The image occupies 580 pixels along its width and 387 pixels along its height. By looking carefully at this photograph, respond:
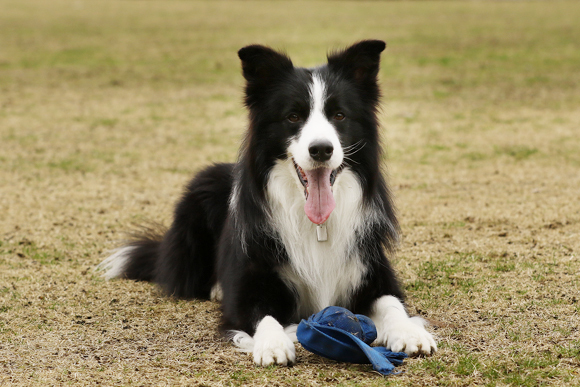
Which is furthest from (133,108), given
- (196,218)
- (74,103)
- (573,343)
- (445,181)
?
(573,343)

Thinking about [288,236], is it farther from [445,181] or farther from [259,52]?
[445,181]

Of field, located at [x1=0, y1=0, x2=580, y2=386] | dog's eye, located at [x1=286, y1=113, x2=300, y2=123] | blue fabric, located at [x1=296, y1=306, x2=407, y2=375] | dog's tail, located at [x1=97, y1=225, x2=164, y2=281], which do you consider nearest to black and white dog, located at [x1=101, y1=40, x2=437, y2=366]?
dog's eye, located at [x1=286, y1=113, x2=300, y2=123]

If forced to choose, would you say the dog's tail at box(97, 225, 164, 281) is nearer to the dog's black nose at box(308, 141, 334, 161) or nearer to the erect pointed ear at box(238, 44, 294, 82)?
the erect pointed ear at box(238, 44, 294, 82)

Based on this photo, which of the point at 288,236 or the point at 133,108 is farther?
the point at 133,108

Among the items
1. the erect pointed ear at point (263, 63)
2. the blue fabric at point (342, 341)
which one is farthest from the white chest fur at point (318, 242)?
the erect pointed ear at point (263, 63)

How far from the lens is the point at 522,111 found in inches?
555

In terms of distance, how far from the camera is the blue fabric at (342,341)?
3689 mm

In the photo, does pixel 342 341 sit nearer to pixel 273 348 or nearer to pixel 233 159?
pixel 273 348

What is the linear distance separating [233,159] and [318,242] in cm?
669

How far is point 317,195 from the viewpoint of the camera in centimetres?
432

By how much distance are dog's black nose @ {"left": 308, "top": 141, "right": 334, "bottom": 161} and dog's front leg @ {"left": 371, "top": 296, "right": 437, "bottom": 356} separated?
41.8 inches

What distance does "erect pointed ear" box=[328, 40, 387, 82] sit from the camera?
14.6 ft

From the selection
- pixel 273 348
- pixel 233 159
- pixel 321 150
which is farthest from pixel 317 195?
pixel 233 159

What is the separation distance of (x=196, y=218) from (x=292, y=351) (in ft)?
6.61
